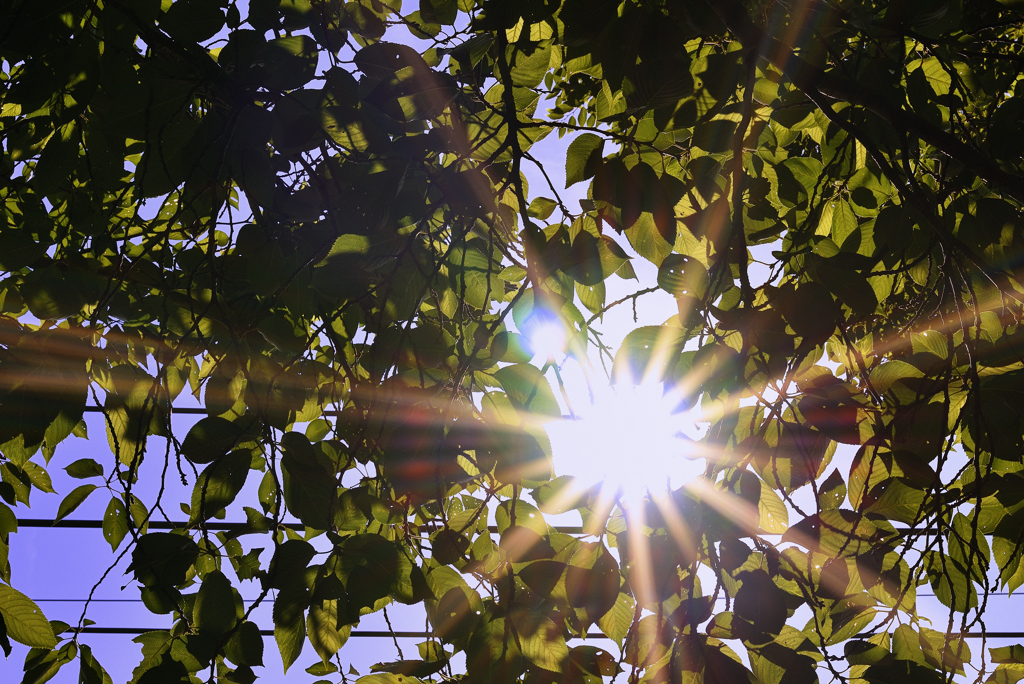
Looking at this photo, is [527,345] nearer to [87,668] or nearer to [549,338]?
[549,338]

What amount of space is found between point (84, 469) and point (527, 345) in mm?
1121

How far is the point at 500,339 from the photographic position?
963 mm

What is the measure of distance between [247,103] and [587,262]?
56cm

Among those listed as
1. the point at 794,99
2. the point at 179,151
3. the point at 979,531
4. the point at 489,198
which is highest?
the point at 794,99

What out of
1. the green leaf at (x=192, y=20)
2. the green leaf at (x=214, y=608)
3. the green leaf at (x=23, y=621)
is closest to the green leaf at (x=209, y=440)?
the green leaf at (x=214, y=608)

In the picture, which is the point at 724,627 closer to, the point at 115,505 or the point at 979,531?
the point at 979,531

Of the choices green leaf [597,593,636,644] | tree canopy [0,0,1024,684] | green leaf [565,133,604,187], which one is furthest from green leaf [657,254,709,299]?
green leaf [597,593,636,644]

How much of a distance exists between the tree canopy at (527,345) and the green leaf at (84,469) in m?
0.19

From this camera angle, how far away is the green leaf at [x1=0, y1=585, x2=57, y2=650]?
96 cm

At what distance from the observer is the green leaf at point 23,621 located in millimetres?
958

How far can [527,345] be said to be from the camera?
3.16 ft

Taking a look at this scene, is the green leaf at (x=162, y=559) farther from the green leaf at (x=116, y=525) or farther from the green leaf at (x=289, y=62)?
the green leaf at (x=289, y=62)

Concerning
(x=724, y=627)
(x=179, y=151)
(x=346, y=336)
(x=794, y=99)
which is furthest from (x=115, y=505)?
(x=794, y=99)

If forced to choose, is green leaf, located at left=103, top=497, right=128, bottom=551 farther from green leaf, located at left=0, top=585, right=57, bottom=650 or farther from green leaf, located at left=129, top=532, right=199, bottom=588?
green leaf, located at left=129, top=532, right=199, bottom=588
